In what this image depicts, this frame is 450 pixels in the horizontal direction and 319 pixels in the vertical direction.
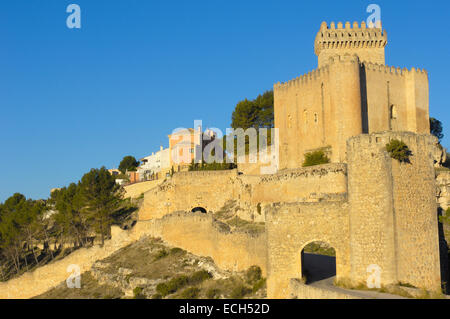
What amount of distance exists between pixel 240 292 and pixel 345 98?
51.7 ft

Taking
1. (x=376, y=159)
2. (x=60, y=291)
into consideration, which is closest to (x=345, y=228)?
(x=376, y=159)

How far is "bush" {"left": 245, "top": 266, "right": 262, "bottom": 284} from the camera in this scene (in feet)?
64.4

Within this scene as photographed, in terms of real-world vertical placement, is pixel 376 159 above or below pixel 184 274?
above

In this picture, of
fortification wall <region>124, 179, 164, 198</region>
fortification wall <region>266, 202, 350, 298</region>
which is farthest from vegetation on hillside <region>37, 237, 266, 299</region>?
fortification wall <region>124, 179, 164, 198</region>

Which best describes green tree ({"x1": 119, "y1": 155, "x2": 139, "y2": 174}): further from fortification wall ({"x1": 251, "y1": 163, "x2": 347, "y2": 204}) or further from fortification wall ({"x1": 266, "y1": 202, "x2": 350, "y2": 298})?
fortification wall ({"x1": 266, "y1": 202, "x2": 350, "y2": 298})

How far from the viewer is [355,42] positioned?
120ft

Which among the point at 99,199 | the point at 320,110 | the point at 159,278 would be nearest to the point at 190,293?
the point at 159,278

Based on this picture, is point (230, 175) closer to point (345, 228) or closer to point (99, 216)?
point (99, 216)

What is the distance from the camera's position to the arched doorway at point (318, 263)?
17702 millimetres

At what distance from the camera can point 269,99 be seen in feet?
164

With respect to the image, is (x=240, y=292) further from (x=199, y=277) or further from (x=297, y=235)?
(x=297, y=235)

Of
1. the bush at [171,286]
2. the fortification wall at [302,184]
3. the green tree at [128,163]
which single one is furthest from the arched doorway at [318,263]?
the green tree at [128,163]

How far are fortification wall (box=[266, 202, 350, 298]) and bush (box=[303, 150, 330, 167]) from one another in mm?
14826

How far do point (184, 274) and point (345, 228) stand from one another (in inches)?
373
